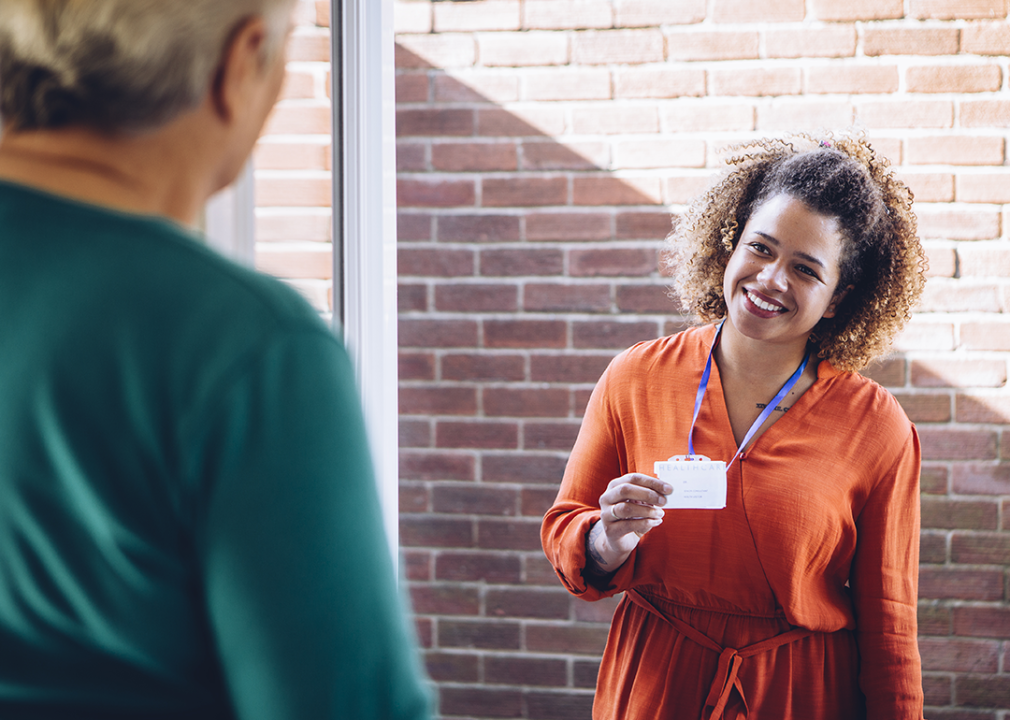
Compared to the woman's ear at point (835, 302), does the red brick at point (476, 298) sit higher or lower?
higher

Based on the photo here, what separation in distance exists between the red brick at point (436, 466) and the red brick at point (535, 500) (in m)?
0.16

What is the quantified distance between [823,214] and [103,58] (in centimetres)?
123

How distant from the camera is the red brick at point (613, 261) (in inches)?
85.4

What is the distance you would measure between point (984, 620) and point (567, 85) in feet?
6.22

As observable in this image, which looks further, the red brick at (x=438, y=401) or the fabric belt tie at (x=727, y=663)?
the red brick at (x=438, y=401)

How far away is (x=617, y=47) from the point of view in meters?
2.14

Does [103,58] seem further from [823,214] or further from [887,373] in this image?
[887,373]

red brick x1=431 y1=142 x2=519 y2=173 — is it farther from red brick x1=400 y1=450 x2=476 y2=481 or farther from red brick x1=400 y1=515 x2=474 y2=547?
red brick x1=400 y1=515 x2=474 y2=547

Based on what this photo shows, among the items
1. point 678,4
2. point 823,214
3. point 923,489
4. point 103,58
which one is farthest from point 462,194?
point 103,58

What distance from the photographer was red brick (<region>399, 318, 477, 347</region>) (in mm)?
2240

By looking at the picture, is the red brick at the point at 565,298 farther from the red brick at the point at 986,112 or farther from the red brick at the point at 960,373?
the red brick at the point at 986,112

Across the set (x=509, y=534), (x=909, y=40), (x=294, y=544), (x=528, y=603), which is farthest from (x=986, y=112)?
(x=294, y=544)

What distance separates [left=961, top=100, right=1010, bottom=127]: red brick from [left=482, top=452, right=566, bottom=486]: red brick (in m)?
1.45

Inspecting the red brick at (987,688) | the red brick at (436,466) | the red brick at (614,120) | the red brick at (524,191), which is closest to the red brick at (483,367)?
the red brick at (436,466)
